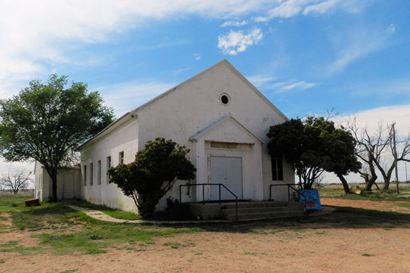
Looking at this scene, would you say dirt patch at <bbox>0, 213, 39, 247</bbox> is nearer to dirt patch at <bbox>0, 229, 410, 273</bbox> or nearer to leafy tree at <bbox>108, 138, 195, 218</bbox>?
dirt patch at <bbox>0, 229, 410, 273</bbox>

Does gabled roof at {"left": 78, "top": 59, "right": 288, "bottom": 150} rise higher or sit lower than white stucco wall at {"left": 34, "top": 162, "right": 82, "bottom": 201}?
higher

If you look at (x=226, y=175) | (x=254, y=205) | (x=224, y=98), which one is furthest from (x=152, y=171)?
(x=224, y=98)

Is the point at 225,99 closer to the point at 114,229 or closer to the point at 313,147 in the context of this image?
the point at 313,147

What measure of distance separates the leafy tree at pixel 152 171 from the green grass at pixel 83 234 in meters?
1.63

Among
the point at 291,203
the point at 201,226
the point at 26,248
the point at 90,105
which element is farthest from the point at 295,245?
the point at 90,105

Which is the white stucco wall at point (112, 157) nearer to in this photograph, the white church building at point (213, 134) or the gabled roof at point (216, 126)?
the white church building at point (213, 134)

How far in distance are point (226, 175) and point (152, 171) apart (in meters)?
5.33

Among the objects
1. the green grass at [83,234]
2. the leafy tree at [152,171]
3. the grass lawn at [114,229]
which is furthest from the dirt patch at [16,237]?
the leafy tree at [152,171]

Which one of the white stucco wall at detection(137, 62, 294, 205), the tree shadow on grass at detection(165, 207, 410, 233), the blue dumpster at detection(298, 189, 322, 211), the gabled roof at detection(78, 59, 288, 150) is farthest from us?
the blue dumpster at detection(298, 189, 322, 211)

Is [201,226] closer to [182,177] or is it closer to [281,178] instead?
[182,177]

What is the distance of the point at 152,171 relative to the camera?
15578mm

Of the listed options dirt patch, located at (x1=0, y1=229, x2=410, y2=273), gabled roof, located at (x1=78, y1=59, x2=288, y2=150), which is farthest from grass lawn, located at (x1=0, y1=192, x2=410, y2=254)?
gabled roof, located at (x1=78, y1=59, x2=288, y2=150)

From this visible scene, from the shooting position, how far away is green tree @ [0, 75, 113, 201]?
26688 millimetres

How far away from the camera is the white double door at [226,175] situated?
64.0 ft
